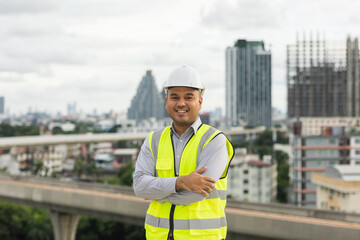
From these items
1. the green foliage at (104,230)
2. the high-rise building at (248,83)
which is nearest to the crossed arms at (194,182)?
the green foliage at (104,230)

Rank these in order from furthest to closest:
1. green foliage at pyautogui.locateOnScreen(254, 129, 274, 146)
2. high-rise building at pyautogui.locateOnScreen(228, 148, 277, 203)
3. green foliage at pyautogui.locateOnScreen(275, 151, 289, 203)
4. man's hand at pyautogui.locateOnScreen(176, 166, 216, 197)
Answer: green foliage at pyautogui.locateOnScreen(254, 129, 274, 146), green foliage at pyautogui.locateOnScreen(275, 151, 289, 203), high-rise building at pyautogui.locateOnScreen(228, 148, 277, 203), man's hand at pyautogui.locateOnScreen(176, 166, 216, 197)

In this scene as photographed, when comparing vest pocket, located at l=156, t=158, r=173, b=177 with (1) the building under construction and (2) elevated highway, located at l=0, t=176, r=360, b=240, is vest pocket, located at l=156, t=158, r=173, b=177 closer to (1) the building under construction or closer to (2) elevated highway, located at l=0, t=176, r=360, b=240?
(2) elevated highway, located at l=0, t=176, r=360, b=240

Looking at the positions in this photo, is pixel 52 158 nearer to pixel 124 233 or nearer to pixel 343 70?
pixel 124 233

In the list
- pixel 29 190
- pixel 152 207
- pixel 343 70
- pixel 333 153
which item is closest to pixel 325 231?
pixel 152 207

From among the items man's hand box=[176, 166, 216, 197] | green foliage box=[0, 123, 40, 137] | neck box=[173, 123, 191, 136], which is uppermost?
neck box=[173, 123, 191, 136]

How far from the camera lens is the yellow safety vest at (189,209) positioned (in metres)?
1.76

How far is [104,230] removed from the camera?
27.7m

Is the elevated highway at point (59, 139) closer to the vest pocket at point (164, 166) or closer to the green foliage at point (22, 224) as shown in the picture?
the green foliage at point (22, 224)

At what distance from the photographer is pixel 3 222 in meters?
29.0

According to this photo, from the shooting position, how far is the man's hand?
173cm

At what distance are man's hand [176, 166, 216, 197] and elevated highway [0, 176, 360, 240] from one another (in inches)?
234

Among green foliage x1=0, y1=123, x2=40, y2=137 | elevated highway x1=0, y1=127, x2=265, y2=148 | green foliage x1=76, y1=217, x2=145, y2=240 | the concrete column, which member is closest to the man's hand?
the concrete column

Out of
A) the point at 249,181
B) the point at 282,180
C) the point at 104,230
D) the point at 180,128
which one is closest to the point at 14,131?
the point at 282,180

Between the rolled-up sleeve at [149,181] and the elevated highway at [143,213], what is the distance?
5.90 m
